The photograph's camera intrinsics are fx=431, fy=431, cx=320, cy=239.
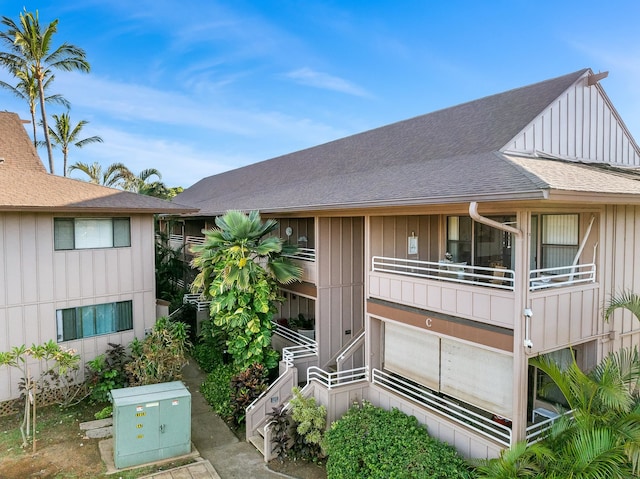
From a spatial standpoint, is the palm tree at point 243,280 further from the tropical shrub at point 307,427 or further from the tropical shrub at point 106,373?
the tropical shrub at point 106,373

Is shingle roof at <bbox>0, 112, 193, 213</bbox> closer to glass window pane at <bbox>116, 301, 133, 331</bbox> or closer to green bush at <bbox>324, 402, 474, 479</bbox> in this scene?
glass window pane at <bbox>116, 301, 133, 331</bbox>

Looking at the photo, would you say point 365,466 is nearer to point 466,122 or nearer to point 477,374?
point 477,374

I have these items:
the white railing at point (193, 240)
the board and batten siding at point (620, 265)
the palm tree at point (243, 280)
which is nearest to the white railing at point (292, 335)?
the palm tree at point (243, 280)

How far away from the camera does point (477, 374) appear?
8.48 metres

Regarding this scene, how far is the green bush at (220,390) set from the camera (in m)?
12.3

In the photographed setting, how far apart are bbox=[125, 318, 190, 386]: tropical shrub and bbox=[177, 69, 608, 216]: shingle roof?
507cm

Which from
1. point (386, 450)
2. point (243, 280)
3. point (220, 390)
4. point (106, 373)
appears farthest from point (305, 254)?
point (106, 373)

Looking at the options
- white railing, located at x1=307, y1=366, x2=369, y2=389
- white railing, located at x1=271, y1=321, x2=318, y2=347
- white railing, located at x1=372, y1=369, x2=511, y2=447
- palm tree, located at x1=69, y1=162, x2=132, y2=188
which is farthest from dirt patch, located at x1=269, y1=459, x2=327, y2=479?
palm tree, located at x1=69, y1=162, x2=132, y2=188

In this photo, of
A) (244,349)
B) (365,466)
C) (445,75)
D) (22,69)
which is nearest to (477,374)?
(365,466)

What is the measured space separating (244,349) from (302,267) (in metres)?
3.02

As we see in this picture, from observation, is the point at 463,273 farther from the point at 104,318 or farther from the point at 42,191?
the point at 42,191

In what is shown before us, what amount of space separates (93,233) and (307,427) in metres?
8.80

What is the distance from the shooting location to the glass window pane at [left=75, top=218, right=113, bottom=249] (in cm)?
1311

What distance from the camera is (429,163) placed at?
11.5 m
